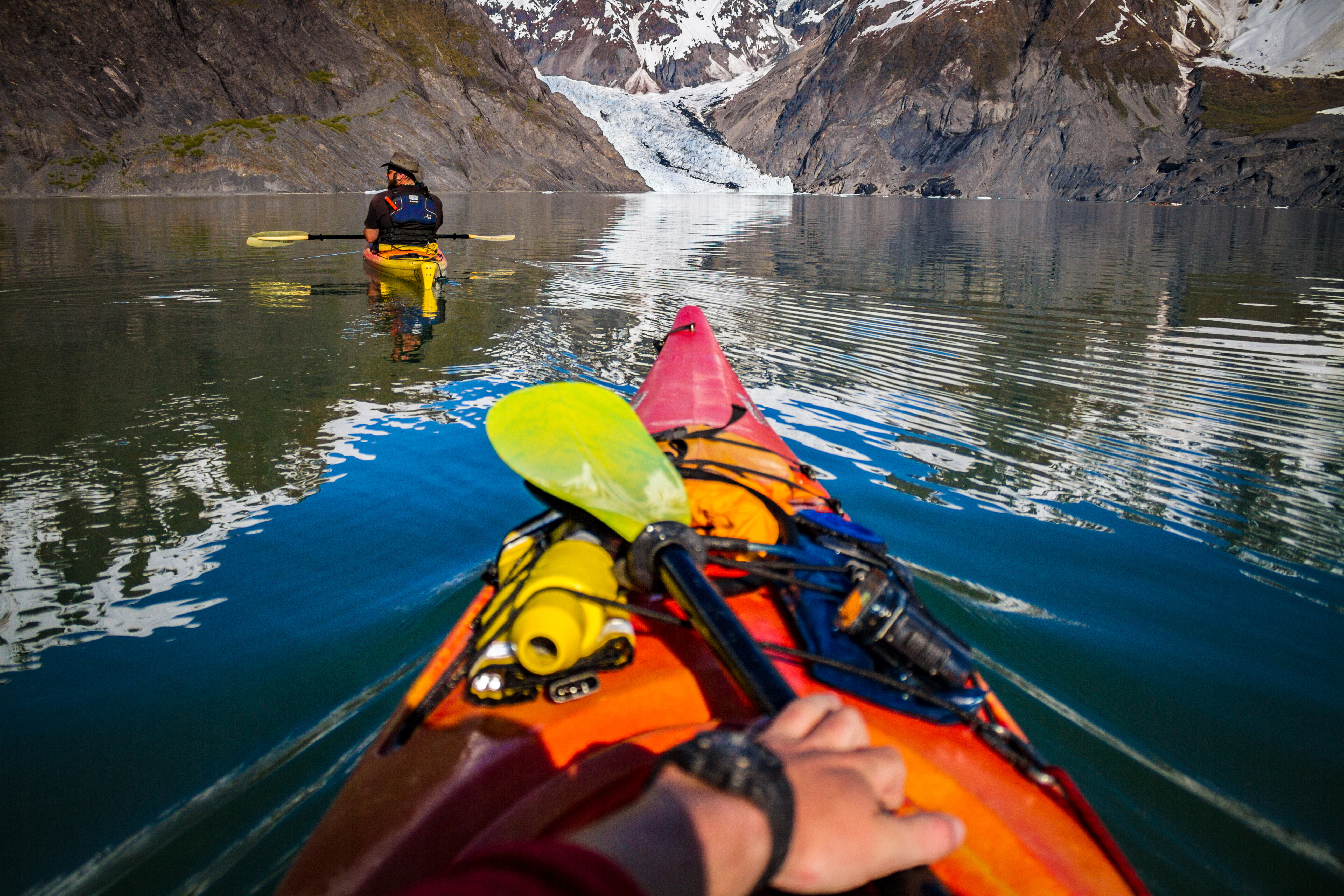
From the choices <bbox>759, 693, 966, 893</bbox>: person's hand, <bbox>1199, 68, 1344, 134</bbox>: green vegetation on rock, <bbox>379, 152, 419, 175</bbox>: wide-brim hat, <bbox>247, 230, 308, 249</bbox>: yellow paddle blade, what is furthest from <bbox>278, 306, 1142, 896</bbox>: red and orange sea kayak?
<bbox>1199, 68, 1344, 134</bbox>: green vegetation on rock

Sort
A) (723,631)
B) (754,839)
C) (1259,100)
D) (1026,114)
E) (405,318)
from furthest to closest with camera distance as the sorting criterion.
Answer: (1026,114)
(1259,100)
(405,318)
(723,631)
(754,839)

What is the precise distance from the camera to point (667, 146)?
9669 centimetres

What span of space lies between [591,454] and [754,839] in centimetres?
155

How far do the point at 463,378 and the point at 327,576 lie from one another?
3.42m

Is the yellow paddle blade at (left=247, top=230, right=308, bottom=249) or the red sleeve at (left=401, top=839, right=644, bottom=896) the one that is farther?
the yellow paddle blade at (left=247, top=230, right=308, bottom=249)

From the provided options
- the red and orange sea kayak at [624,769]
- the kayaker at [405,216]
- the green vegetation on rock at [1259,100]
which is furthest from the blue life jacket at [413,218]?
the green vegetation on rock at [1259,100]

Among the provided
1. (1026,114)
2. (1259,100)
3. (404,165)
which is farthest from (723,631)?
(1259,100)

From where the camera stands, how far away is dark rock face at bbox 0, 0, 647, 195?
4484 cm

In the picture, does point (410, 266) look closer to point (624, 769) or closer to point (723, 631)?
point (723, 631)

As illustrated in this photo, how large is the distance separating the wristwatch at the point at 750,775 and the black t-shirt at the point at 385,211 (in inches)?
406

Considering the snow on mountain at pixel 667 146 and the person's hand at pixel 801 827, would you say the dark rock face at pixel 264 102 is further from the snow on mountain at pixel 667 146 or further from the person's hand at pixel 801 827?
the person's hand at pixel 801 827

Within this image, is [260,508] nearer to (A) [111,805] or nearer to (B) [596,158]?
(A) [111,805]

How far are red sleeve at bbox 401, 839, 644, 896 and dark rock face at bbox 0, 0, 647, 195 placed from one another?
56.6 meters

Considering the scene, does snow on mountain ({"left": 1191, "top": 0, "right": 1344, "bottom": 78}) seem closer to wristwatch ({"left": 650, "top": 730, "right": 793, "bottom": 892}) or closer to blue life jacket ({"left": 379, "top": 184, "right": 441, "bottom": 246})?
blue life jacket ({"left": 379, "top": 184, "right": 441, "bottom": 246})
